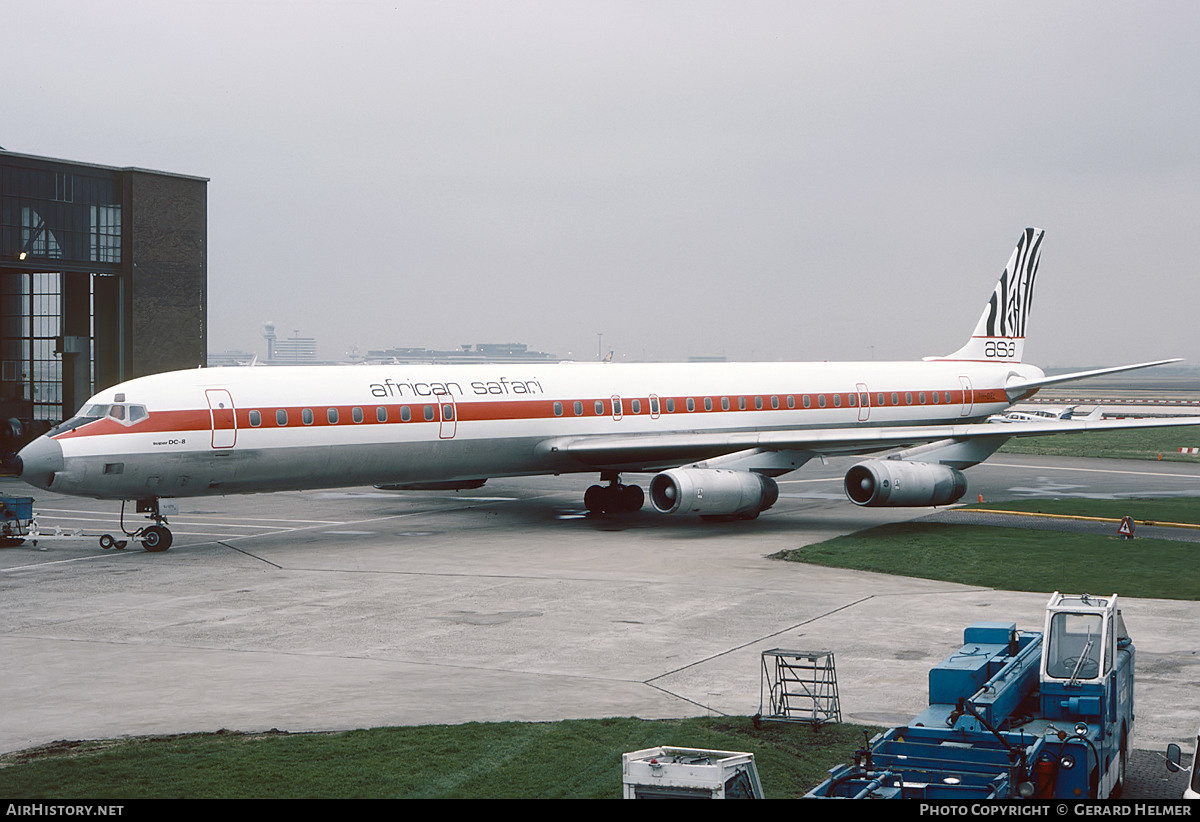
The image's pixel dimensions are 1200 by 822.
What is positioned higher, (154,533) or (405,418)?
(405,418)

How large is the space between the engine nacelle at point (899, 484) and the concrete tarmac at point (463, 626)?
59.1 inches

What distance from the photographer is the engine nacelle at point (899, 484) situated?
30.5 m

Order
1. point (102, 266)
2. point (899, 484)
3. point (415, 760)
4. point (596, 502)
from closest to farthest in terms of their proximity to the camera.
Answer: point (415, 760)
point (899, 484)
point (596, 502)
point (102, 266)

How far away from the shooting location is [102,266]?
1948 inches

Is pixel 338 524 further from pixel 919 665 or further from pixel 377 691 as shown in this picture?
pixel 919 665

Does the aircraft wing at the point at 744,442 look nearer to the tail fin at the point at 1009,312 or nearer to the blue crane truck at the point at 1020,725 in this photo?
the tail fin at the point at 1009,312

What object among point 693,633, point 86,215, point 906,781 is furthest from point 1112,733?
point 86,215

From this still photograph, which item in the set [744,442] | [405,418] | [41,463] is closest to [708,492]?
[744,442]

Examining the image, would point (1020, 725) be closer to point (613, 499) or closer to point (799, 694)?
point (799, 694)

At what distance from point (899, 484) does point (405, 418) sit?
1212 centimetres

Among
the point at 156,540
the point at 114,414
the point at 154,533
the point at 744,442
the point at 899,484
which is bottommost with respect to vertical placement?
the point at 156,540

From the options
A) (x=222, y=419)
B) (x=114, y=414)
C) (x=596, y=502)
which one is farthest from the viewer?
(x=596, y=502)

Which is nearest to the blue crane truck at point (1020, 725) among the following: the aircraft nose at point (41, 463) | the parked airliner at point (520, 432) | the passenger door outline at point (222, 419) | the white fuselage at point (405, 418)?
the parked airliner at point (520, 432)

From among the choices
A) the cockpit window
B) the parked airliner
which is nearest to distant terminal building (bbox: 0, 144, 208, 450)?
the parked airliner
